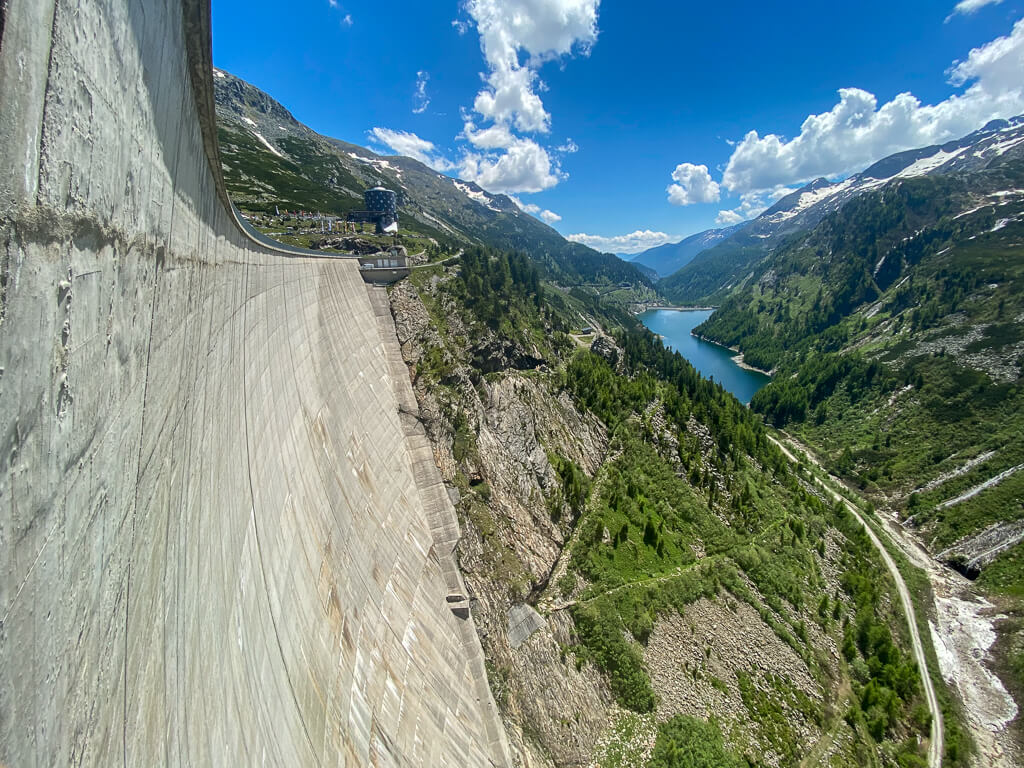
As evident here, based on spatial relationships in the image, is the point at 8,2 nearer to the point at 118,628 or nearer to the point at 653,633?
the point at 118,628

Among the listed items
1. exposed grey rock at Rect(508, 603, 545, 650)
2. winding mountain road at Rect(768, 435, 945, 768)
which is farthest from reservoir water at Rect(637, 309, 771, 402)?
exposed grey rock at Rect(508, 603, 545, 650)

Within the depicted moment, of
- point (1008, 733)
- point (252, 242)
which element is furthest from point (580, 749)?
point (1008, 733)

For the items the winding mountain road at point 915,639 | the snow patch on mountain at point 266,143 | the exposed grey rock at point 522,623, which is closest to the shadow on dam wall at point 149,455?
the exposed grey rock at point 522,623

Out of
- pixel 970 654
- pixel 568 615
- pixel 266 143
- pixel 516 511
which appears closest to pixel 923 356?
pixel 970 654

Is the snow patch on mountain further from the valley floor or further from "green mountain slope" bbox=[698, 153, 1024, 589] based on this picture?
the valley floor

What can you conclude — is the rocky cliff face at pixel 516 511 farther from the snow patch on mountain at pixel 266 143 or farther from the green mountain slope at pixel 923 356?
the snow patch on mountain at pixel 266 143

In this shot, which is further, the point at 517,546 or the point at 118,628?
the point at 517,546

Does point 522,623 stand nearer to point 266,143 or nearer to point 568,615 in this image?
point 568,615
